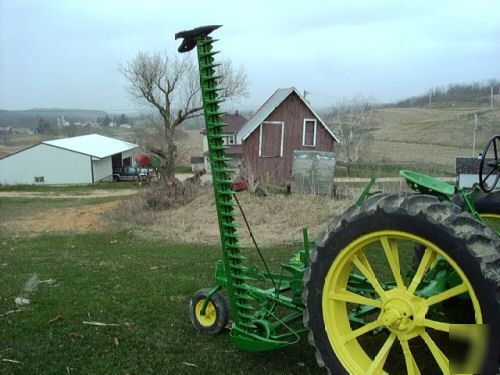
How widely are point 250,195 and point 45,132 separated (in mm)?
104402

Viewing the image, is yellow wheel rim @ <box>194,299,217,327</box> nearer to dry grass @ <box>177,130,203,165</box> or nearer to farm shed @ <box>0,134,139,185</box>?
farm shed @ <box>0,134,139,185</box>

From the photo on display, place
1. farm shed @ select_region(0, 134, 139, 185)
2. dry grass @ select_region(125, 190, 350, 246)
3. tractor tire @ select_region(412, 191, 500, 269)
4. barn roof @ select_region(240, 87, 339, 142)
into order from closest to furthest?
tractor tire @ select_region(412, 191, 500, 269) < dry grass @ select_region(125, 190, 350, 246) < barn roof @ select_region(240, 87, 339, 142) < farm shed @ select_region(0, 134, 139, 185)

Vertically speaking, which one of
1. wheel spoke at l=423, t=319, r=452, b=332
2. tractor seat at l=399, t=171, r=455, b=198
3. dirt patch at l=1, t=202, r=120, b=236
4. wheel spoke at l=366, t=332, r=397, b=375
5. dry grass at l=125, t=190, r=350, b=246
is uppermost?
tractor seat at l=399, t=171, r=455, b=198

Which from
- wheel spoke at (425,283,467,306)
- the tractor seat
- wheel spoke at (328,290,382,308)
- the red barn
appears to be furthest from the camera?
the red barn

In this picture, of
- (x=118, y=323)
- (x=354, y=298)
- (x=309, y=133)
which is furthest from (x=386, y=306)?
(x=309, y=133)

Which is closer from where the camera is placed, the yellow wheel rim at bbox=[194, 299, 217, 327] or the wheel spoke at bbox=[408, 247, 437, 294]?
the wheel spoke at bbox=[408, 247, 437, 294]

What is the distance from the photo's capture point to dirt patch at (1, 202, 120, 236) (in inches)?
661

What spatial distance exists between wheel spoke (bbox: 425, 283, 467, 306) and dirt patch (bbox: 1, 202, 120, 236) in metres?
14.3

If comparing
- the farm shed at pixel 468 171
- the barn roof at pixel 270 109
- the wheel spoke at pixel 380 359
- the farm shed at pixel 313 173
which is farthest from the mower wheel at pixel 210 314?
the barn roof at pixel 270 109

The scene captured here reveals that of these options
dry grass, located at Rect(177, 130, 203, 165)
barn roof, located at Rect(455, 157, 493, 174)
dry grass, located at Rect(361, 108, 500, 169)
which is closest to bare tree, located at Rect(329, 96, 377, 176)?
dry grass, located at Rect(361, 108, 500, 169)

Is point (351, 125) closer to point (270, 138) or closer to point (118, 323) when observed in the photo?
point (270, 138)

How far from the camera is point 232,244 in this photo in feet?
14.6

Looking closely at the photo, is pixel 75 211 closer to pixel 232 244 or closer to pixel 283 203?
pixel 283 203

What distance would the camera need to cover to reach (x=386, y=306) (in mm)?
3443
